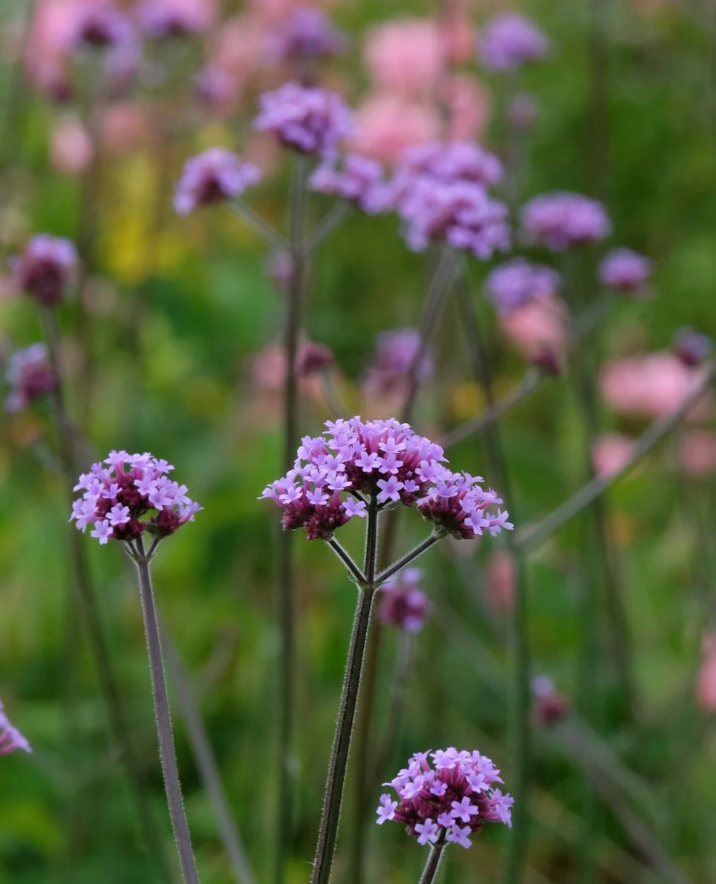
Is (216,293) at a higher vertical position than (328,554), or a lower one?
higher

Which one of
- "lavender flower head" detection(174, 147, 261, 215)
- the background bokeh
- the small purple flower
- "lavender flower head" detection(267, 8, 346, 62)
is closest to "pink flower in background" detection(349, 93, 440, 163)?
the background bokeh

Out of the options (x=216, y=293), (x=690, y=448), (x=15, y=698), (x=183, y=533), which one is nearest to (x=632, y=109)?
(x=690, y=448)

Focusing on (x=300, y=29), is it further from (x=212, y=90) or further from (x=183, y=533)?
(x=183, y=533)

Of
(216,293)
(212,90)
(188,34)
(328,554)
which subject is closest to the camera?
(188,34)

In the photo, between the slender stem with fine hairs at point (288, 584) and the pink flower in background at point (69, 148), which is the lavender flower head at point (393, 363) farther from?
the pink flower in background at point (69, 148)

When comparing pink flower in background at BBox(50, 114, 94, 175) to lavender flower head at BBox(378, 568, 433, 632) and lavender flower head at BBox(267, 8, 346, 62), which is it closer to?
lavender flower head at BBox(267, 8, 346, 62)

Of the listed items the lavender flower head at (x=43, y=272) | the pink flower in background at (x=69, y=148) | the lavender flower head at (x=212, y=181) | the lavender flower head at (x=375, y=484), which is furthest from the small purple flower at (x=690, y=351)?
the pink flower in background at (x=69, y=148)

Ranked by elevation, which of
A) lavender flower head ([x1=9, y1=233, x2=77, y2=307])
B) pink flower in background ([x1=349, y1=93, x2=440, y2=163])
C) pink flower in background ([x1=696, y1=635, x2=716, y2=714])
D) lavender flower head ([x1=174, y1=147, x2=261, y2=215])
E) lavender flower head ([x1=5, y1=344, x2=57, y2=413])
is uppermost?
pink flower in background ([x1=349, y1=93, x2=440, y2=163])
